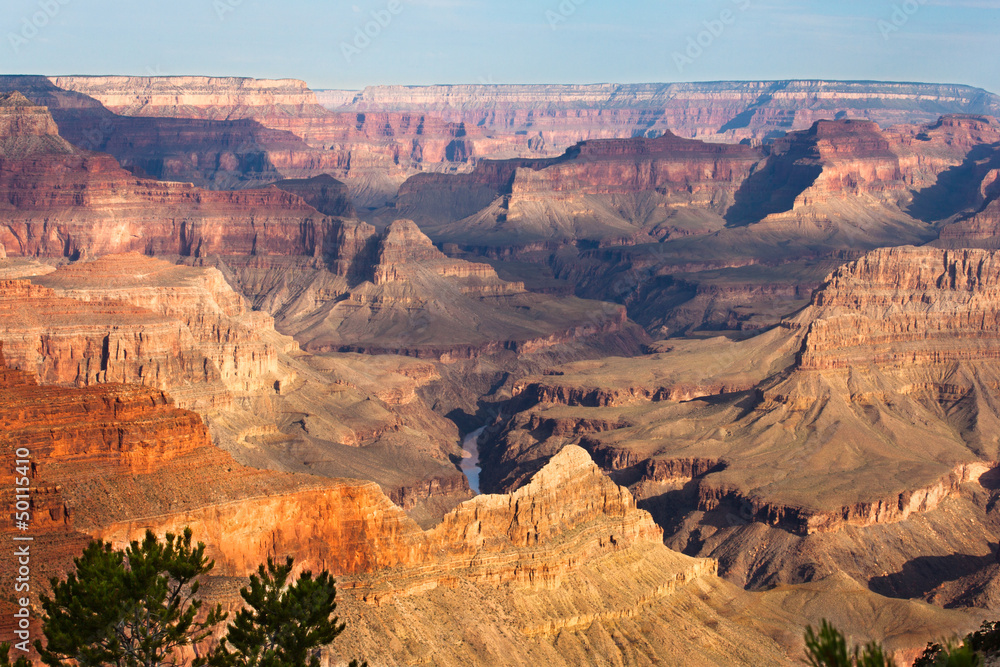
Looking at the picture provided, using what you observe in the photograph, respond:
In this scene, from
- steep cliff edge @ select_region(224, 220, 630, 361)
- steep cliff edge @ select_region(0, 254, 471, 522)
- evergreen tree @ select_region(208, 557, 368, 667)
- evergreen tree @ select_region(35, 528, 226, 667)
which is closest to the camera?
evergreen tree @ select_region(35, 528, 226, 667)

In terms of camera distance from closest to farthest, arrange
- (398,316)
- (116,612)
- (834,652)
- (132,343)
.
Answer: (834,652) → (116,612) → (132,343) → (398,316)

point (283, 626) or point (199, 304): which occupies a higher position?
point (283, 626)

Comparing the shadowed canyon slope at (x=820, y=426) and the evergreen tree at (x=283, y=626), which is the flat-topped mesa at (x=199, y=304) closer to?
the shadowed canyon slope at (x=820, y=426)

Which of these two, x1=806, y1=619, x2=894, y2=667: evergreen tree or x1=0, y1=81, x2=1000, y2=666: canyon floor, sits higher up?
x1=806, y1=619, x2=894, y2=667: evergreen tree

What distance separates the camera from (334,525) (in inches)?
2338

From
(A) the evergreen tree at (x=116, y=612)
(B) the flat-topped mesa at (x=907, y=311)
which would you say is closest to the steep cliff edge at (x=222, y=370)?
(B) the flat-topped mesa at (x=907, y=311)

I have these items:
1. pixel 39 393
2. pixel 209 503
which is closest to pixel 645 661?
pixel 209 503

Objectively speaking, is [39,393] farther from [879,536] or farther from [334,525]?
[879,536]

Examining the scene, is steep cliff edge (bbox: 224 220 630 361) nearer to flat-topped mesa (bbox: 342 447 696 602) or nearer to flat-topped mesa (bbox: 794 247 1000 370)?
flat-topped mesa (bbox: 794 247 1000 370)

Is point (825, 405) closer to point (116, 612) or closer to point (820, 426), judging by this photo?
point (820, 426)

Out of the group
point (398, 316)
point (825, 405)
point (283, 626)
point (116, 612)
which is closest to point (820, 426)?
point (825, 405)

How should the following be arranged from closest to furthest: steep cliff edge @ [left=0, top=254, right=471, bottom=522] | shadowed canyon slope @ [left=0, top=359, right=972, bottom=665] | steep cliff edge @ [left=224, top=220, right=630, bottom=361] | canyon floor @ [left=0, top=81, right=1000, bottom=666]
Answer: shadowed canyon slope @ [left=0, top=359, right=972, bottom=665] < canyon floor @ [left=0, top=81, right=1000, bottom=666] < steep cliff edge @ [left=0, top=254, right=471, bottom=522] < steep cliff edge @ [left=224, top=220, right=630, bottom=361]

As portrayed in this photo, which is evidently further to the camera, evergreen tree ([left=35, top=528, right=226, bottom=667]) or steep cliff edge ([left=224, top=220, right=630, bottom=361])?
steep cliff edge ([left=224, top=220, right=630, bottom=361])

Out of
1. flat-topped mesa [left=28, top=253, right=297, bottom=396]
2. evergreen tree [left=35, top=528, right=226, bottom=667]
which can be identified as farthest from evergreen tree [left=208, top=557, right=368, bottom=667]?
flat-topped mesa [left=28, top=253, right=297, bottom=396]
